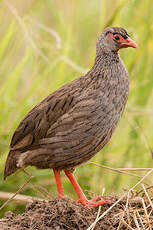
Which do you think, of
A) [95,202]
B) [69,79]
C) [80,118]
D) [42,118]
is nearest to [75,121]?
[80,118]

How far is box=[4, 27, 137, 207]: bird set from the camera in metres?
4.25

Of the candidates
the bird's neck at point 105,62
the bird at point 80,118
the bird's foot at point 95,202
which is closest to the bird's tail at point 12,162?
the bird at point 80,118

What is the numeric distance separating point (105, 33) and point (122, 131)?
254 cm

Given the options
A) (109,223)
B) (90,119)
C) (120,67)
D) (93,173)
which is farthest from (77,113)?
(93,173)

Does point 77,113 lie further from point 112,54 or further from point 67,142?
point 112,54

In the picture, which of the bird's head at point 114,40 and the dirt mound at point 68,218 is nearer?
the dirt mound at point 68,218

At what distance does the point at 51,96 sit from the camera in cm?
447

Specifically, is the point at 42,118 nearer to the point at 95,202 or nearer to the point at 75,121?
the point at 75,121

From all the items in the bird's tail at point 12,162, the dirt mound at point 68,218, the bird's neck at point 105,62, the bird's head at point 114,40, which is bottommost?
the dirt mound at point 68,218

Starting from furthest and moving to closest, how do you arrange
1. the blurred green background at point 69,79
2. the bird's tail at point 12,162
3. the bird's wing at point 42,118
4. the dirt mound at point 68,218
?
1. the blurred green background at point 69,79
2. the bird's tail at point 12,162
3. the bird's wing at point 42,118
4. the dirt mound at point 68,218

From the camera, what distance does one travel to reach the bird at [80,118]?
4250mm

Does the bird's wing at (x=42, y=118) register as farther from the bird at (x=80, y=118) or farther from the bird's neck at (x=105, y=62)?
the bird's neck at (x=105, y=62)

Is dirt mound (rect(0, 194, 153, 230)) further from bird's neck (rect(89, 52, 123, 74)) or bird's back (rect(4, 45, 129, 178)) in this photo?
bird's neck (rect(89, 52, 123, 74))

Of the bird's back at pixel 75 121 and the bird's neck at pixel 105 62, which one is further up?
the bird's neck at pixel 105 62
